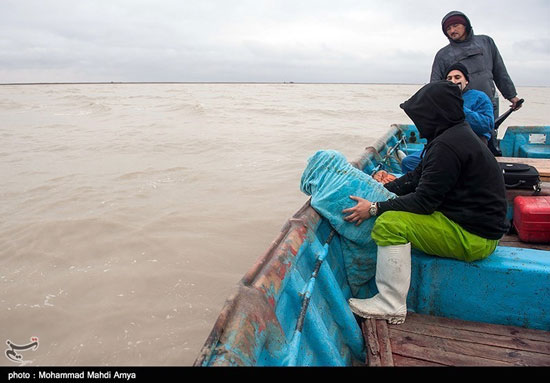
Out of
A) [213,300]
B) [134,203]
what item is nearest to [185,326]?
[213,300]

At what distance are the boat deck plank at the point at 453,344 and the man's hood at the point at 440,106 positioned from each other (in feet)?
4.14

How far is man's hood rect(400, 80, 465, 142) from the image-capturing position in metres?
2.19

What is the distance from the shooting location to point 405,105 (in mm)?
2420

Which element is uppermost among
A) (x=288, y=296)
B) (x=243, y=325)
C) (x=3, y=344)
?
(x=243, y=325)

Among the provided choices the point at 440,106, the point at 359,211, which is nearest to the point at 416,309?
the point at 359,211

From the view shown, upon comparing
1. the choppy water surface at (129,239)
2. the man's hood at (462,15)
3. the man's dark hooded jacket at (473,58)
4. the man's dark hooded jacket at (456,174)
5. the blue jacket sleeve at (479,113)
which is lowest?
the choppy water surface at (129,239)

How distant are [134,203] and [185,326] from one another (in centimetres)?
353

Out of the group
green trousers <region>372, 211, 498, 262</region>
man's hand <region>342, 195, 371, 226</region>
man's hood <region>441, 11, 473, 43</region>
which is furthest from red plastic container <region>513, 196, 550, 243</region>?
Result: man's hood <region>441, 11, 473, 43</region>

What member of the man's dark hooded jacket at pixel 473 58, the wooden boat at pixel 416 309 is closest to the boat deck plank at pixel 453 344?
the wooden boat at pixel 416 309

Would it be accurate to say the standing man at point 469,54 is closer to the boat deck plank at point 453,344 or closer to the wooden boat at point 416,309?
the wooden boat at point 416,309

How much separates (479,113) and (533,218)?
3.99ft

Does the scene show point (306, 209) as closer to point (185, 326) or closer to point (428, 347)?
point (428, 347)

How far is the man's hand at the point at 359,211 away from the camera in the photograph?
2500mm
